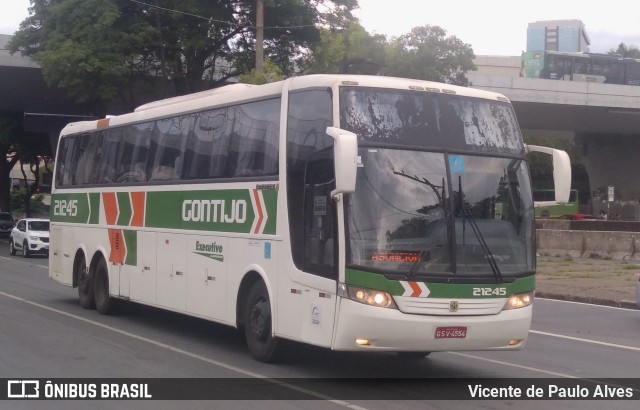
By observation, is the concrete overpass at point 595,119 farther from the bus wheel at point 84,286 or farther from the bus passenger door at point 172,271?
the bus passenger door at point 172,271

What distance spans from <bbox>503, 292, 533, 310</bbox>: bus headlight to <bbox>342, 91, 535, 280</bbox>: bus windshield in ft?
0.95

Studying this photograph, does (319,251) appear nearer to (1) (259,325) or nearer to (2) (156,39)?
(1) (259,325)

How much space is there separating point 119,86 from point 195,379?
29696 mm

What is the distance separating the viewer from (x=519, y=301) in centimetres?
1050

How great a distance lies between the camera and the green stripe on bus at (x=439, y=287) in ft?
32.1

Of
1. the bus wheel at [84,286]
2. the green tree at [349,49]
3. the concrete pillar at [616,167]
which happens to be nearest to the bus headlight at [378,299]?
the bus wheel at [84,286]

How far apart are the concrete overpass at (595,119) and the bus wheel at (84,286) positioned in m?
32.9

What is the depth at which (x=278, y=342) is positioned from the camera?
11.5 m

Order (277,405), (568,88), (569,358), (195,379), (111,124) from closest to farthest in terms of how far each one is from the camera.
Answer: (277,405) → (195,379) → (569,358) → (111,124) → (568,88)

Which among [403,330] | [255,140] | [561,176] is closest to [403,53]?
[255,140]

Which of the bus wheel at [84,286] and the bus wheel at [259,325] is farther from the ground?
the bus wheel at [259,325]

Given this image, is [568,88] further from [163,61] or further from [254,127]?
[254,127]

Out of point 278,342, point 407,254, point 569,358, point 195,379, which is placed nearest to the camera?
point 407,254

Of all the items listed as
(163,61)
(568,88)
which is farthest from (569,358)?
(568,88)
